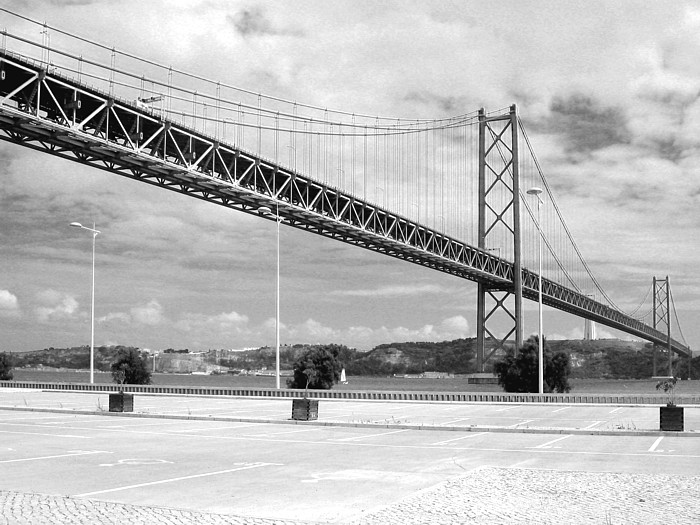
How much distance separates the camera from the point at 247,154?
48.1 m

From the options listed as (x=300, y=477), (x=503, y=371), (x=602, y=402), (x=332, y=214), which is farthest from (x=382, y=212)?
(x=300, y=477)

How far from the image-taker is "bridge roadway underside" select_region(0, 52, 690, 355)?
34375 millimetres

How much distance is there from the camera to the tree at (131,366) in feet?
202

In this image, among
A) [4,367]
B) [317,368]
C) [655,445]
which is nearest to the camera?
[655,445]

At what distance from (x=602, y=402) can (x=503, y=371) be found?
80.8 ft

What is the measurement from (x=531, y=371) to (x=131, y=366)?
29431mm

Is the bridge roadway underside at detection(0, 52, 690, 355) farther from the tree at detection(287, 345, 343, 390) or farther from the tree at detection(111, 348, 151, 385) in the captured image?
the tree at detection(111, 348, 151, 385)

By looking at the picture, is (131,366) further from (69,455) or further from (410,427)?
(69,455)

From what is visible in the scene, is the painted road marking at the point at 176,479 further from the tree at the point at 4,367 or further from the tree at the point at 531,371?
the tree at the point at 4,367

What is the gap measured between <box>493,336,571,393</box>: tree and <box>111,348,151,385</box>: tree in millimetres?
26992

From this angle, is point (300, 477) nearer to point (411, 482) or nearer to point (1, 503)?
point (411, 482)

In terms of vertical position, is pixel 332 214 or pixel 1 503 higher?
pixel 332 214

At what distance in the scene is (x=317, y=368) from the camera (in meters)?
61.8

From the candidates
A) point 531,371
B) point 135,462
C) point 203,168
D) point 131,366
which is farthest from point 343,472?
point 131,366
